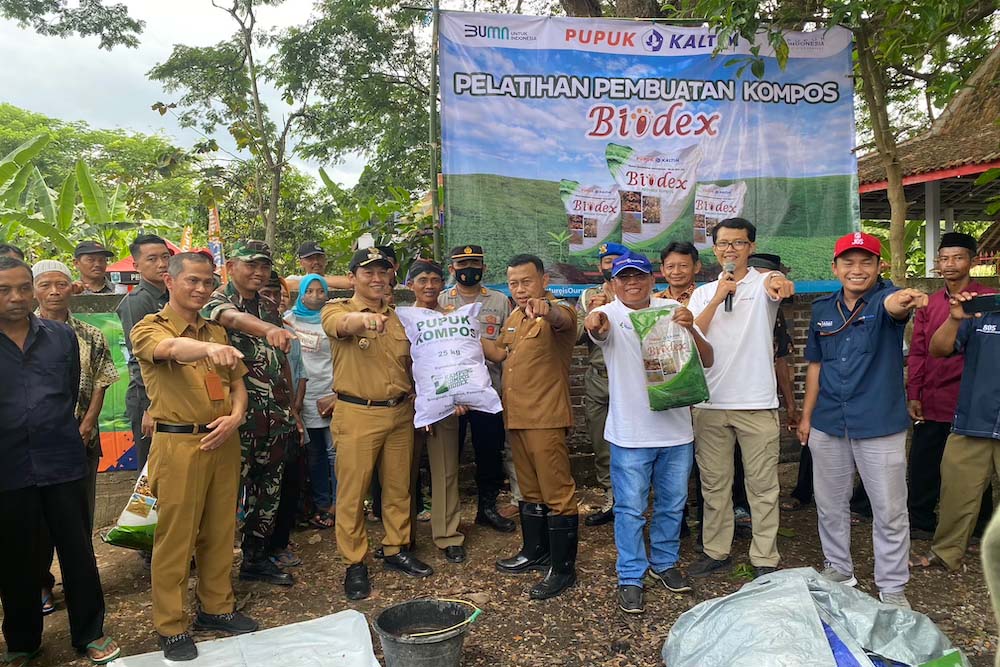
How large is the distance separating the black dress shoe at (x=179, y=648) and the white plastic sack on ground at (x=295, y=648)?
0.09ft

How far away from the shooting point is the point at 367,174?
14.3 meters

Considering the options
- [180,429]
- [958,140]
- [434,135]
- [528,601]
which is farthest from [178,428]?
[958,140]

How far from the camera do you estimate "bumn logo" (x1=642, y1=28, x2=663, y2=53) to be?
5.77 meters

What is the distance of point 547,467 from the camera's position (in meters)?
3.94

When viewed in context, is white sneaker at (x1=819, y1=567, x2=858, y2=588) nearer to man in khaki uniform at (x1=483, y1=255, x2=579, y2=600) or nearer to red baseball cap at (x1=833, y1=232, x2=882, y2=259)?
man in khaki uniform at (x1=483, y1=255, x2=579, y2=600)

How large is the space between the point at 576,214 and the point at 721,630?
12.1 ft

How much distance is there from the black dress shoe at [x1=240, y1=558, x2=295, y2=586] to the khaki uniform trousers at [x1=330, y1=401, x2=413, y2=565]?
488 millimetres

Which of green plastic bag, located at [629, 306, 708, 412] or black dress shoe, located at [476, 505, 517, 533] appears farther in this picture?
black dress shoe, located at [476, 505, 517, 533]

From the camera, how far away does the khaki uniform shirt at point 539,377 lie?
3.98m

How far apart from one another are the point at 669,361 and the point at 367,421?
70.5 inches

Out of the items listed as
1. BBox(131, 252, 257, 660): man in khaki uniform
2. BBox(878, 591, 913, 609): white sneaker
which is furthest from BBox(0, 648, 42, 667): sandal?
BBox(878, 591, 913, 609): white sneaker

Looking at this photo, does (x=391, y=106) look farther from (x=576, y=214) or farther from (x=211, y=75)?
(x=576, y=214)

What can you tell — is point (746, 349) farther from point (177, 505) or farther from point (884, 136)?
point (177, 505)

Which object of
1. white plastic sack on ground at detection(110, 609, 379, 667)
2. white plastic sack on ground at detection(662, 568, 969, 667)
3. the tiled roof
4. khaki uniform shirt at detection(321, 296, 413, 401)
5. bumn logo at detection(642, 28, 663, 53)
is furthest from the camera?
the tiled roof
